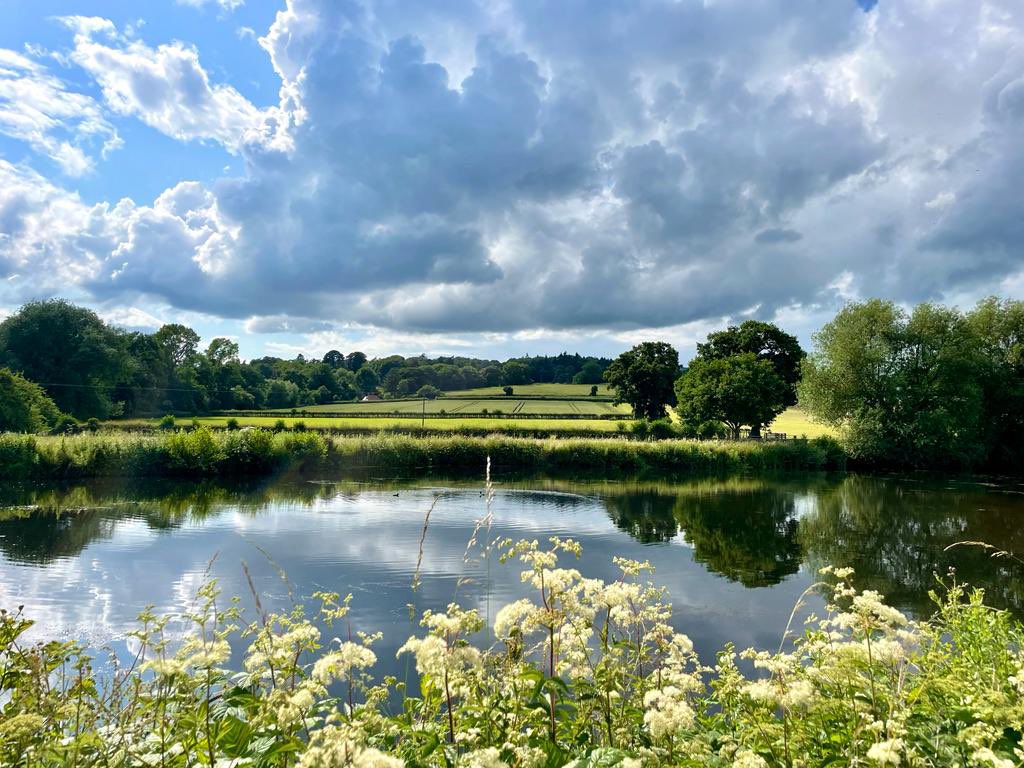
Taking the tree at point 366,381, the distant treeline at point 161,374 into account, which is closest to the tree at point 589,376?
the distant treeline at point 161,374

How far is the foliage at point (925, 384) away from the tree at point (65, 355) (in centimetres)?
6528

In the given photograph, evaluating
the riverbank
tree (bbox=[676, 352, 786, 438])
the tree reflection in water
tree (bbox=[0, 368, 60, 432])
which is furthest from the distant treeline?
tree (bbox=[676, 352, 786, 438])

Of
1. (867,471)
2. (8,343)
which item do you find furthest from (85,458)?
(867,471)

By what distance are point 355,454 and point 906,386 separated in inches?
Answer: 1432

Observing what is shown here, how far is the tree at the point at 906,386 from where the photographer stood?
3791cm

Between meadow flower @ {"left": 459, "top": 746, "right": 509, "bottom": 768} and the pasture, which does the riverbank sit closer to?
the pasture

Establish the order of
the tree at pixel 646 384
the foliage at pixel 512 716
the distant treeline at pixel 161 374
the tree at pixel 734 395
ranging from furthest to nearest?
the tree at pixel 646 384, the distant treeline at pixel 161 374, the tree at pixel 734 395, the foliage at pixel 512 716

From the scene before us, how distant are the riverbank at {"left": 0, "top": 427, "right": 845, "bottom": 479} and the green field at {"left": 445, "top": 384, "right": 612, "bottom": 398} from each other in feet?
142

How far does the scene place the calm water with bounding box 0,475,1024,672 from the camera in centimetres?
1084

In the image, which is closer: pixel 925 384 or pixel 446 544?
pixel 446 544

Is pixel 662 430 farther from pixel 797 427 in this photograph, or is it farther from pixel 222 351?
pixel 222 351

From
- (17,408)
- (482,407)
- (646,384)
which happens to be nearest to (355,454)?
(17,408)

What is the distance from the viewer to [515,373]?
102188 millimetres

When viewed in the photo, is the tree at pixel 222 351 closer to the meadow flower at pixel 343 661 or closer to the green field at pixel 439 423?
the green field at pixel 439 423
